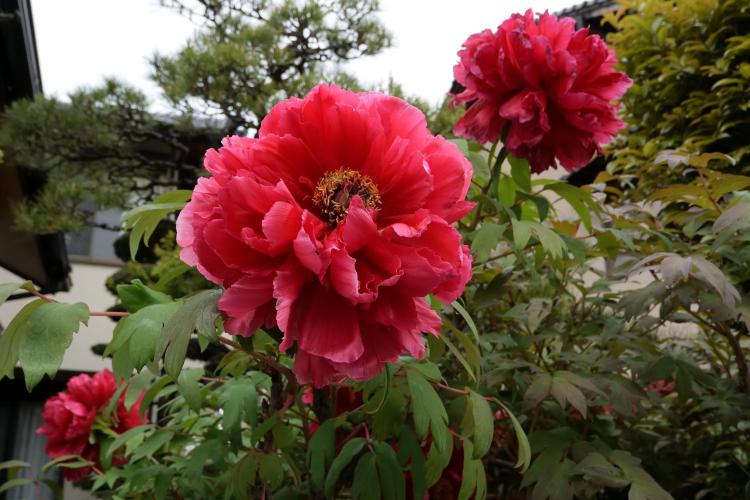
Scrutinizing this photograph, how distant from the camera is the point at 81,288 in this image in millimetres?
8812

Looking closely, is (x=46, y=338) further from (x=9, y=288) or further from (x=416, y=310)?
(x=416, y=310)

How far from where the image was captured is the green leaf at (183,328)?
2.07 ft

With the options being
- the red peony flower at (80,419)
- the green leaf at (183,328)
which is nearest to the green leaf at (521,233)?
the green leaf at (183,328)

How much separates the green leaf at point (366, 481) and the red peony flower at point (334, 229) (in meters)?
0.27

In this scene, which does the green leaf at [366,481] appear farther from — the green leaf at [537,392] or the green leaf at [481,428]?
the green leaf at [537,392]

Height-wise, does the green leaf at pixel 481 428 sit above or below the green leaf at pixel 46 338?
below

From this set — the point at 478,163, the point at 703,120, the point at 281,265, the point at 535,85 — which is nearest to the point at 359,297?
the point at 281,265

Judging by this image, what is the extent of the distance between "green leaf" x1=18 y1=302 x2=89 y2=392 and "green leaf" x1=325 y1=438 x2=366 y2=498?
36 cm

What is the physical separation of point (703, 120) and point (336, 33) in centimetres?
396

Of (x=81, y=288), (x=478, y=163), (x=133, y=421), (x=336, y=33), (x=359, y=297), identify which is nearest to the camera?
(x=359, y=297)

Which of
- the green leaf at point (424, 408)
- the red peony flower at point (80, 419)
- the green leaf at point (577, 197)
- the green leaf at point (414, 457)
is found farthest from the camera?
the red peony flower at point (80, 419)

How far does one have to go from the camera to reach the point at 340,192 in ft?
2.17

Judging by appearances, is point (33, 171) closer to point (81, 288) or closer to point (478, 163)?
point (81, 288)

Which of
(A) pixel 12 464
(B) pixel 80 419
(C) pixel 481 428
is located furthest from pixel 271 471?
(B) pixel 80 419
